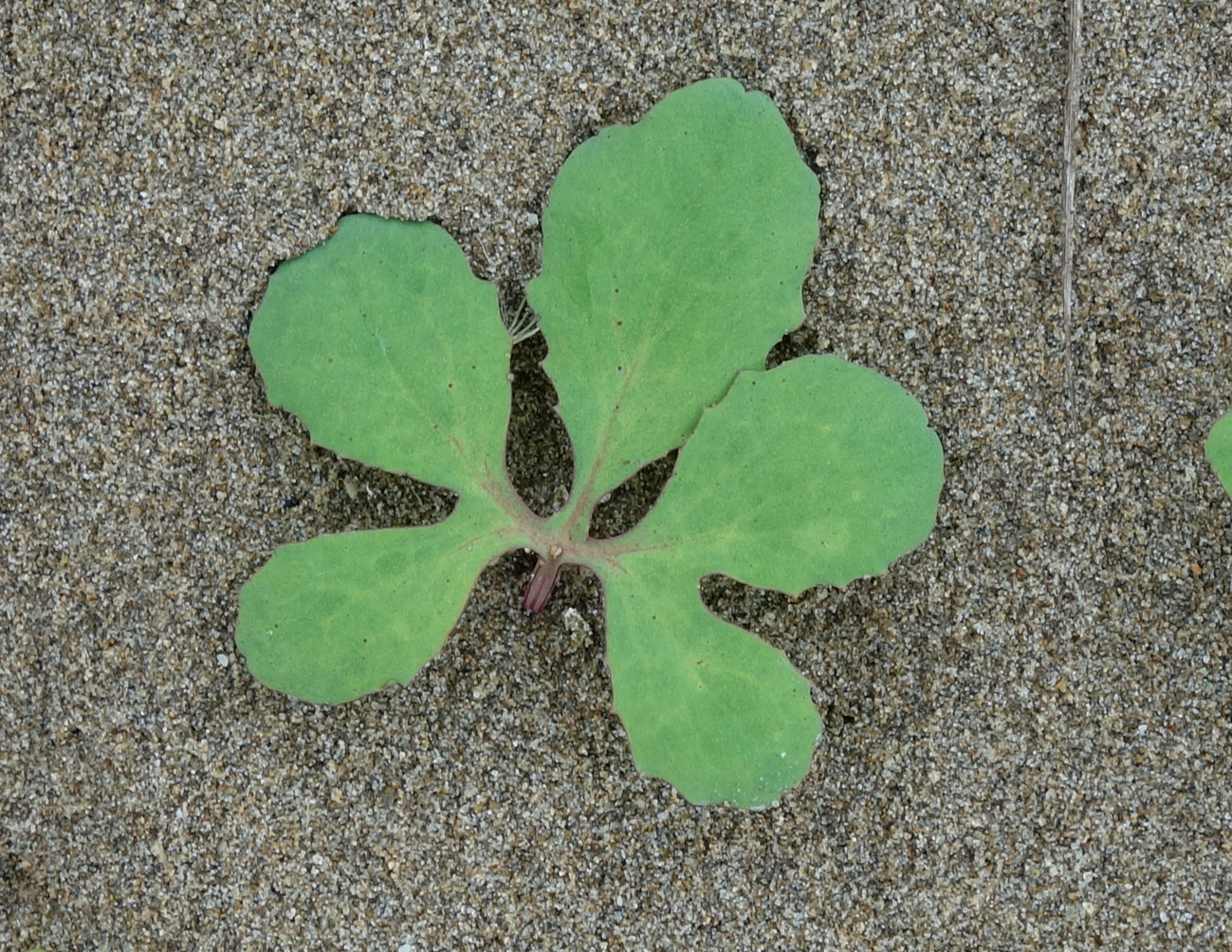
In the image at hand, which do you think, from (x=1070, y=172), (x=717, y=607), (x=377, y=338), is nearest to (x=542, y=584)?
(x=717, y=607)

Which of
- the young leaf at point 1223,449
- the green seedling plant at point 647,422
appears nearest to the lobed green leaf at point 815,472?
the green seedling plant at point 647,422

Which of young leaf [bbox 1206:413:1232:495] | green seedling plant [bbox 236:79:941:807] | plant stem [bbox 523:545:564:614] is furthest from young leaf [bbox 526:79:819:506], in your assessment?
young leaf [bbox 1206:413:1232:495]

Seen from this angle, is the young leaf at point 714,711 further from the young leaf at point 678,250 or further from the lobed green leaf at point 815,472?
the young leaf at point 678,250

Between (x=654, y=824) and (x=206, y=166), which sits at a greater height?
(x=206, y=166)

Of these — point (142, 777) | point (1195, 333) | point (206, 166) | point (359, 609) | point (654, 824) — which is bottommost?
point (654, 824)

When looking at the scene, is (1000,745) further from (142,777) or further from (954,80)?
→ (142,777)

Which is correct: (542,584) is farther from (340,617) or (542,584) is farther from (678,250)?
(678,250)

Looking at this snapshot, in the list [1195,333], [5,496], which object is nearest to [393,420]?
[5,496]
